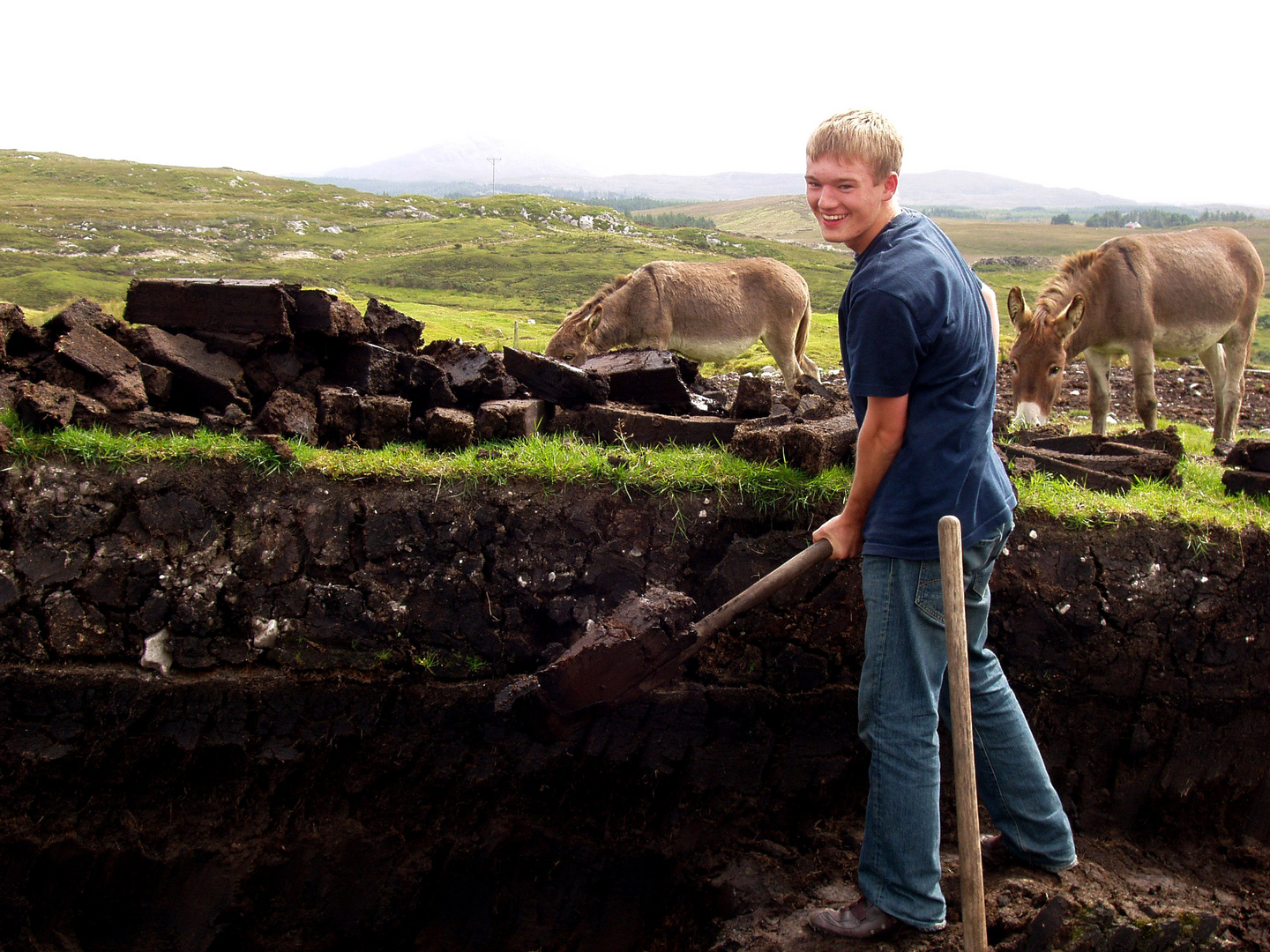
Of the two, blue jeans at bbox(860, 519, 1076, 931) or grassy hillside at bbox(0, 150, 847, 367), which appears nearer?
blue jeans at bbox(860, 519, 1076, 931)

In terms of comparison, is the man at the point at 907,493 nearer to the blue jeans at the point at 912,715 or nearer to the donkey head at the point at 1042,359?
the blue jeans at the point at 912,715

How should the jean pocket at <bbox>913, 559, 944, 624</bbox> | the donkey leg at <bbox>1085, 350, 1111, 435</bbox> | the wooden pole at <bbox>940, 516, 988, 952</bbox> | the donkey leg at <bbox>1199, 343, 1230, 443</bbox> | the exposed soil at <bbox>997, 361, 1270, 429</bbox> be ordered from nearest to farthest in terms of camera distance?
the wooden pole at <bbox>940, 516, 988, 952</bbox>
the jean pocket at <bbox>913, 559, 944, 624</bbox>
the donkey leg at <bbox>1085, 350, 1111, 435</bbox>
the donkey leg at <bbox>1199, 343, 1230, 443</bbox>
the exposed soil at <bbox>997, 361, 1270, 429</bbox>

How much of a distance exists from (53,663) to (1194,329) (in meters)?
11.8

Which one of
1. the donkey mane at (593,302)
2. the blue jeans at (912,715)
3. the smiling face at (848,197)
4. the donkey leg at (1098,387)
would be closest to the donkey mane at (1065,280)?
the donkey leg at (1098,387)

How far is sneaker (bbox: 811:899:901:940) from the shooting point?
Answer: 3258 mm

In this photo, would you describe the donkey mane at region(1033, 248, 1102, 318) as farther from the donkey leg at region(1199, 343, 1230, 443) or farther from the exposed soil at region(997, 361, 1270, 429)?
the exposed soil at region(997, 361, 1270, 429)

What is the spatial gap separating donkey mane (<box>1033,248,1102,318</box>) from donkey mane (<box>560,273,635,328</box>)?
5.06m

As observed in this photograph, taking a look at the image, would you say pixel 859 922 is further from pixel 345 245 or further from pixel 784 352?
pixel 345 245

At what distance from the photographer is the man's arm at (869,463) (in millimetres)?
2898

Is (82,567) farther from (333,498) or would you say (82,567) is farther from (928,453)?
(928,453)

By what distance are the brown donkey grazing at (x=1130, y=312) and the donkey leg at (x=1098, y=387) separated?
11 millimetres

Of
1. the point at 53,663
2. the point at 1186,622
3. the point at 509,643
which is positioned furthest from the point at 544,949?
the point at 1186,622

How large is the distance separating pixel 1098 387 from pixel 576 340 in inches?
252

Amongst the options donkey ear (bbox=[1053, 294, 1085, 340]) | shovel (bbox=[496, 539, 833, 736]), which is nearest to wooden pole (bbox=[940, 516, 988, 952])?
shovel (bbox=[496, 539, 833, 736])
